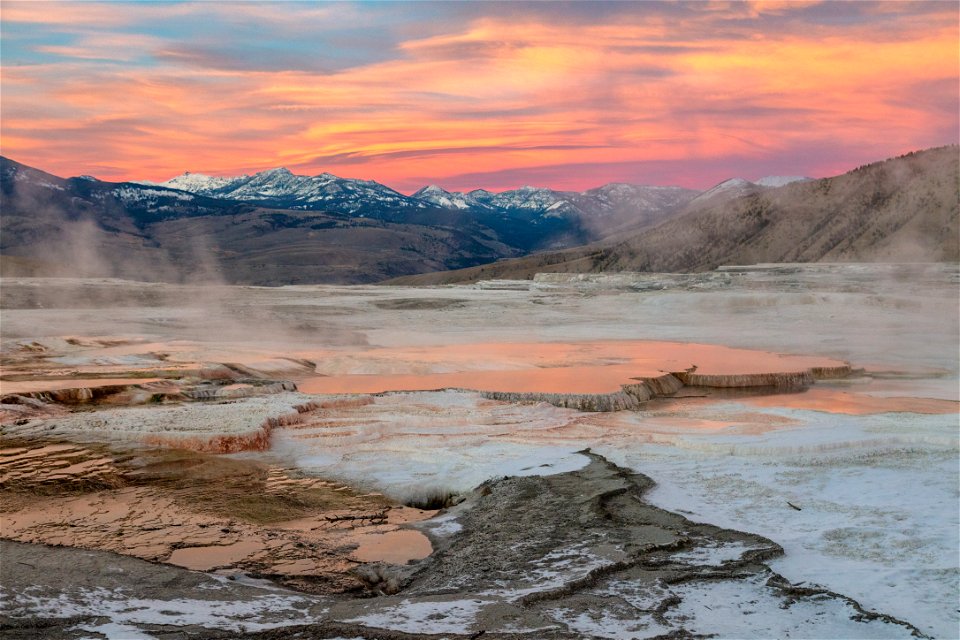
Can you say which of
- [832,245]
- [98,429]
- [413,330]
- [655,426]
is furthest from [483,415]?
[832,245]

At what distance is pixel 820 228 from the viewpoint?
80.9m

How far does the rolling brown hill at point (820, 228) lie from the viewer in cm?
6850

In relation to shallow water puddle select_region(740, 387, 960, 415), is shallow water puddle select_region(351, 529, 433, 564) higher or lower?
lower

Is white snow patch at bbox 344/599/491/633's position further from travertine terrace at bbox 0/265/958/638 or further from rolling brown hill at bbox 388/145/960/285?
rolling brown hill at bbox 388/145/960/285

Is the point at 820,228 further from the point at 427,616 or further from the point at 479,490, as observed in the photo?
the point at 427,616

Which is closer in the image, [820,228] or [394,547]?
[394,547]

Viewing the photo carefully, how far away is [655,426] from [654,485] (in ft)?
11.9

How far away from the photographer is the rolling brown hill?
68.5m

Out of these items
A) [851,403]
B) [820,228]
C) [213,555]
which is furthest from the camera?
[820,228]

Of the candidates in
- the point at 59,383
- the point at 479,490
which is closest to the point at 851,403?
the point at 479,490

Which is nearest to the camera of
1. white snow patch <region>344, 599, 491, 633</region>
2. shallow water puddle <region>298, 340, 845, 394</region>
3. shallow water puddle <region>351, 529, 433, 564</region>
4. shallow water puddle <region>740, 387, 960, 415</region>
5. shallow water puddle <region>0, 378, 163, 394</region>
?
white snow patch <region>344, 599, 491, 633</region>

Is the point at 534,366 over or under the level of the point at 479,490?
over

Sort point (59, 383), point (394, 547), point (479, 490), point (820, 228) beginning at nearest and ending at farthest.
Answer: point (394, 547) → point (479, 490) → point (59, 383) → point (820, 228)

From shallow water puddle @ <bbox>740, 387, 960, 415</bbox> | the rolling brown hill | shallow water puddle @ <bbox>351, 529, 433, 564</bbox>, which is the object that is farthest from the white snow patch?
the rolling brown hill
